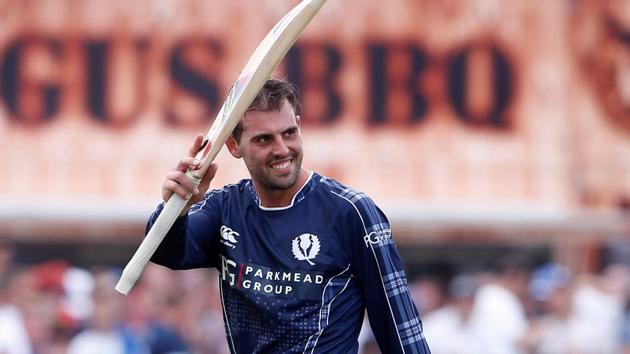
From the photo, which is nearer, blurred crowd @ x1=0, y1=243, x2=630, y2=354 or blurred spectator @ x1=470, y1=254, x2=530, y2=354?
blurred crowd @ x1=0, y1=243, x2=630, y2=354

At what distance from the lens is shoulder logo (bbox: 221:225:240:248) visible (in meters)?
5.83

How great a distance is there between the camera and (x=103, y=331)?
10.8 metres

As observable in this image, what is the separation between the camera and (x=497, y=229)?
13.9m

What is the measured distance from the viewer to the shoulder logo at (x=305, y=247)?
5645mm

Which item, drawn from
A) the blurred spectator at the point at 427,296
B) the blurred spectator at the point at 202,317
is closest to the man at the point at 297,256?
the blurred spectator at the point at 202,317

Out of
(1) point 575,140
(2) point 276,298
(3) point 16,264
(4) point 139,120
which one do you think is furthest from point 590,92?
(2) point 276,298

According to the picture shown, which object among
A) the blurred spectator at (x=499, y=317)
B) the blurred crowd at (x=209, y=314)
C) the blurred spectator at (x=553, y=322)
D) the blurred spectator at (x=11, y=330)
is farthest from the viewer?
the blurred spectator at (x=499, y=317)

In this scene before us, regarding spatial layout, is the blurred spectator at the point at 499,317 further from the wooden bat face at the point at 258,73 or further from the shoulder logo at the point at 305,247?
the wooden bat face at the point at 258,73

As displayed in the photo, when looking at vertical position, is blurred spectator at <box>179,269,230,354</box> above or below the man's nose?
below

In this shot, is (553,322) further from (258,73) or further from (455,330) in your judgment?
(258,73)

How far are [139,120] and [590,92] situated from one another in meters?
4.10

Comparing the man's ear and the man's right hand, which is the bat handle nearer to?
the man's right hand

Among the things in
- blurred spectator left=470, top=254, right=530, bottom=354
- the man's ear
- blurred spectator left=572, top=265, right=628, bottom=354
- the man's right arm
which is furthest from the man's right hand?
blurred spectator left=572, top=265, right=628, bottom=354

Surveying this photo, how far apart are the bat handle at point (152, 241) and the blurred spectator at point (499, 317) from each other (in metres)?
6.79
